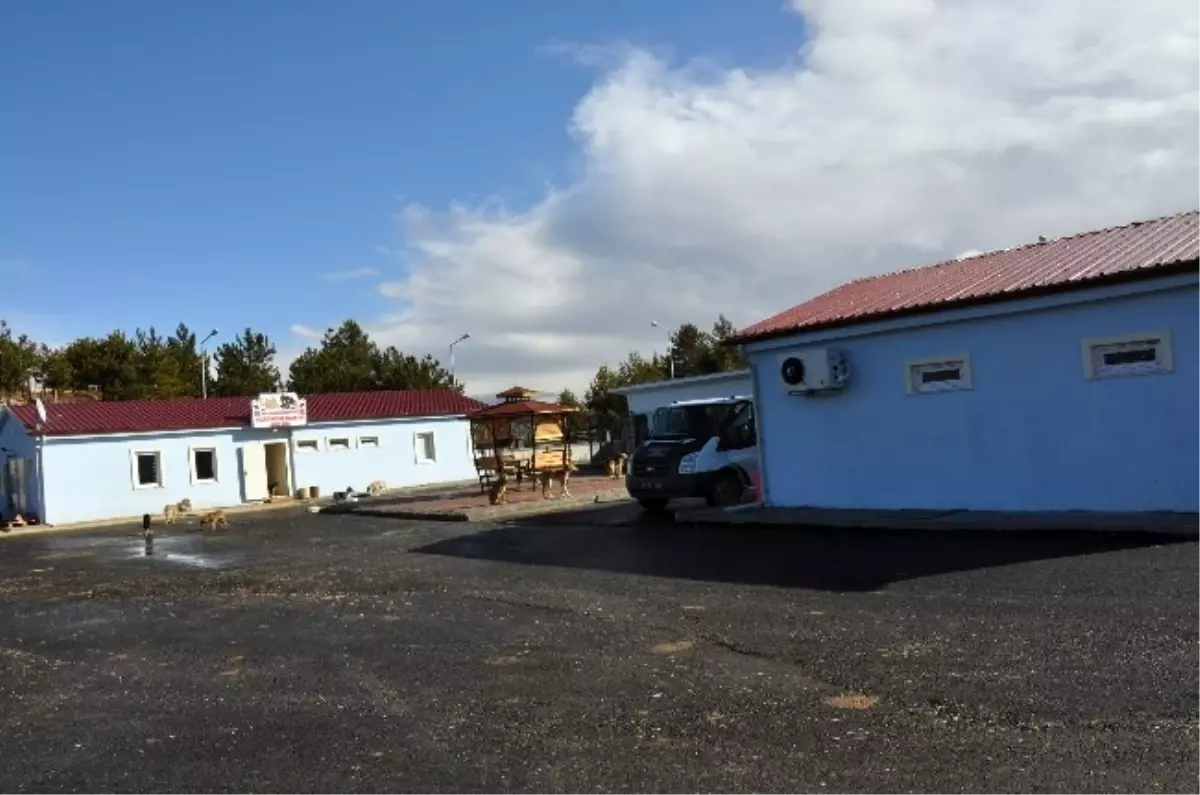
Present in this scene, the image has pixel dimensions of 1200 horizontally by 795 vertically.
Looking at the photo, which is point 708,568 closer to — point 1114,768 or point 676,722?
point 676,722

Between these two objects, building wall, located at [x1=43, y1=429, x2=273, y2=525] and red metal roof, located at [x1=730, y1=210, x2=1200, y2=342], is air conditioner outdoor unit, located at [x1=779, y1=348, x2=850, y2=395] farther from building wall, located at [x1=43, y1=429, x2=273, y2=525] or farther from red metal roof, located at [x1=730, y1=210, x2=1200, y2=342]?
building wall, located at [x1=43, y1=429, x2=273, y2=525]

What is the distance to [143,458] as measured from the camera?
37.8 metres

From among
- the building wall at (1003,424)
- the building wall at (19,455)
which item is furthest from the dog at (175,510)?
the building wall at (1003,424)

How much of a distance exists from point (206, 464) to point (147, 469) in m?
1.96

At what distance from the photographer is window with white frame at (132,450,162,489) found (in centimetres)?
3738

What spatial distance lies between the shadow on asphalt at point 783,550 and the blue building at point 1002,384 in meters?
1.93

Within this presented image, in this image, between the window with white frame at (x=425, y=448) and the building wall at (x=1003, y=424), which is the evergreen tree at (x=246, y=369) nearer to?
the window with white frame at (x=425, y=448)

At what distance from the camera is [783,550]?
43.5ft

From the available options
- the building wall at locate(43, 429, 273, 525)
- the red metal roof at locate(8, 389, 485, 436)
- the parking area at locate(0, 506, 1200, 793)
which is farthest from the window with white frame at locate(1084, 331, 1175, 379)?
the building wall at locate(43, 429, 273, 525)

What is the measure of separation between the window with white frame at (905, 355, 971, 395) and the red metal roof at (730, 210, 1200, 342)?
30.8 inches

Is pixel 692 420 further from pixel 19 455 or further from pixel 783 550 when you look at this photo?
pixel 19 455

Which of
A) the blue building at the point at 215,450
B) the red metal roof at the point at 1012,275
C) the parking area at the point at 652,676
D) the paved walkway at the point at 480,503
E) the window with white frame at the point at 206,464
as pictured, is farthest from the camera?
the window with white frame at the point at 206,464

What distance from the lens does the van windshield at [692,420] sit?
2044 centimetres

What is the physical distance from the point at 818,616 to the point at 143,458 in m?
34.0
